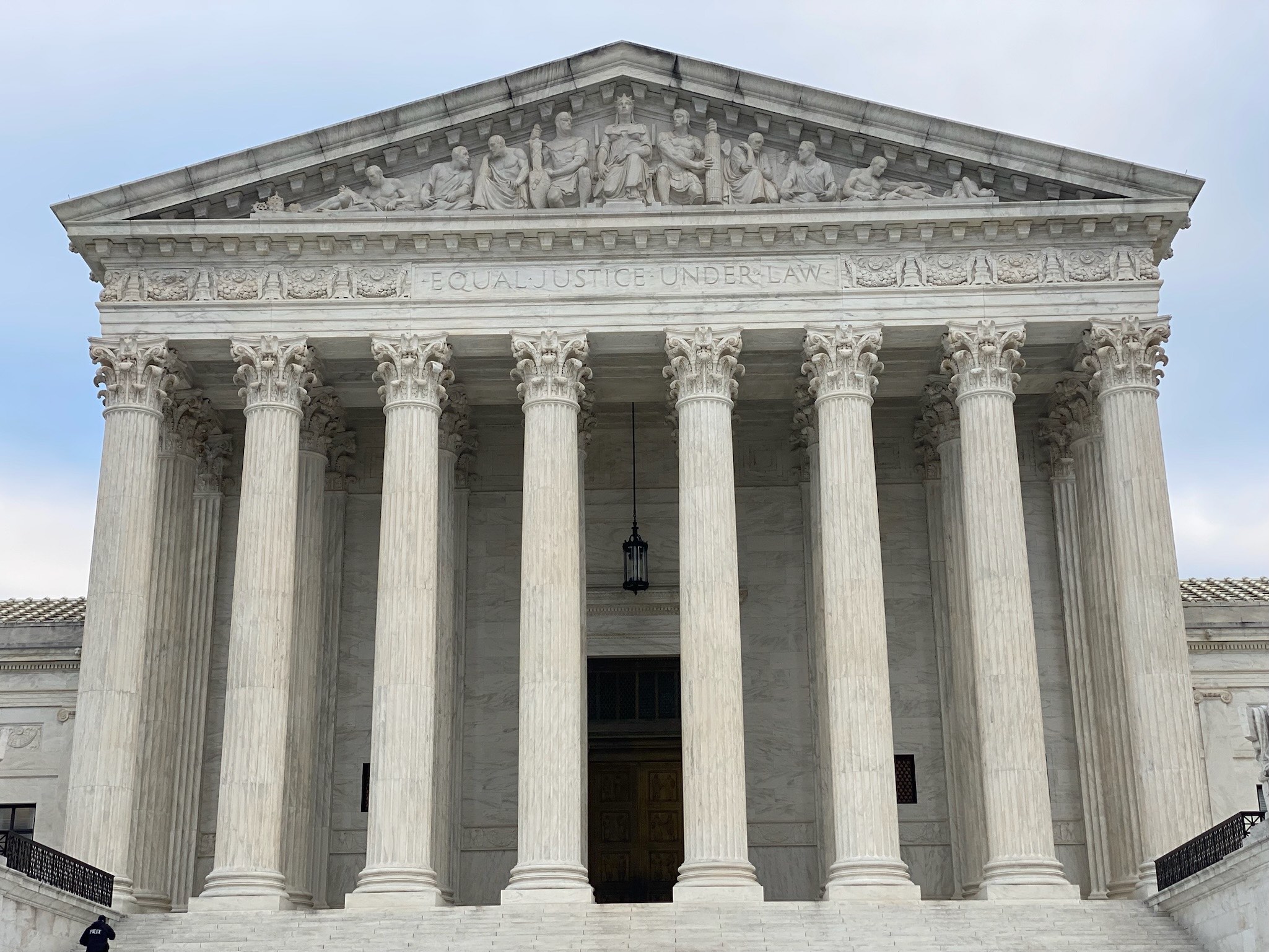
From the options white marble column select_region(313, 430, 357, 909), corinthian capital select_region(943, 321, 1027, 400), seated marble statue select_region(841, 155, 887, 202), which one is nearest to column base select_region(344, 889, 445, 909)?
white marble column select_region(313, 430, 357, 909)

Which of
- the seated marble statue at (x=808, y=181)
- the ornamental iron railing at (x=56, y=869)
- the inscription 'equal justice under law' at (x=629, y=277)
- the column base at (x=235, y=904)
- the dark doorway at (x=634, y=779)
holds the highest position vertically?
the seated marble statue at (x=808, y=181)

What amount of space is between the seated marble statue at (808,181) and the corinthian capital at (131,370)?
13.5m

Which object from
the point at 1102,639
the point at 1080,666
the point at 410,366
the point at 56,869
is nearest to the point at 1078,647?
the point at 1080,666

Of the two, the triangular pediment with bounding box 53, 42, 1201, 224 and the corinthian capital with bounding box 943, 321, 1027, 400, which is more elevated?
the triangular pediment with bounding box 53, 42, 1201, 224

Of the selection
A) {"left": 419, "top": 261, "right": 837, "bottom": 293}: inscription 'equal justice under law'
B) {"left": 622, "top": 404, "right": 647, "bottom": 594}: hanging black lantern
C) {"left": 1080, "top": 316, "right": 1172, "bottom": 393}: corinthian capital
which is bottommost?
{"left": 622, "top": 404, "right": 647, "bottom": 594}: hanging black lantern

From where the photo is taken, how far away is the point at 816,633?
36.7 metres

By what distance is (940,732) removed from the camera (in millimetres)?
38125

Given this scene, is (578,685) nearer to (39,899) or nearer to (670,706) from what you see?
(670,706)

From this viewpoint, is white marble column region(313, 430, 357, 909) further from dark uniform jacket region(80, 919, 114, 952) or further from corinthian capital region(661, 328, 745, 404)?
dark uniform jacket region(80, 919, 114, 952)

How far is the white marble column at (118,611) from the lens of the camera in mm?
30656

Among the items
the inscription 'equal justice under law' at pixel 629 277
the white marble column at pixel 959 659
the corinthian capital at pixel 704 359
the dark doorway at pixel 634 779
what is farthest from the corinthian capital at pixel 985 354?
the dark doorway at pixel 634 779

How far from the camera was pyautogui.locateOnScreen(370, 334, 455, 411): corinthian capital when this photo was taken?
33281mm

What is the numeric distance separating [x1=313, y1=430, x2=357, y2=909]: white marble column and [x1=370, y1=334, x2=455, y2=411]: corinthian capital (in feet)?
18.3

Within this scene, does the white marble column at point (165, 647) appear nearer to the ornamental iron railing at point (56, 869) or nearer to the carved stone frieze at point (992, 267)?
the ornamental iron railing at point (56, 869)
